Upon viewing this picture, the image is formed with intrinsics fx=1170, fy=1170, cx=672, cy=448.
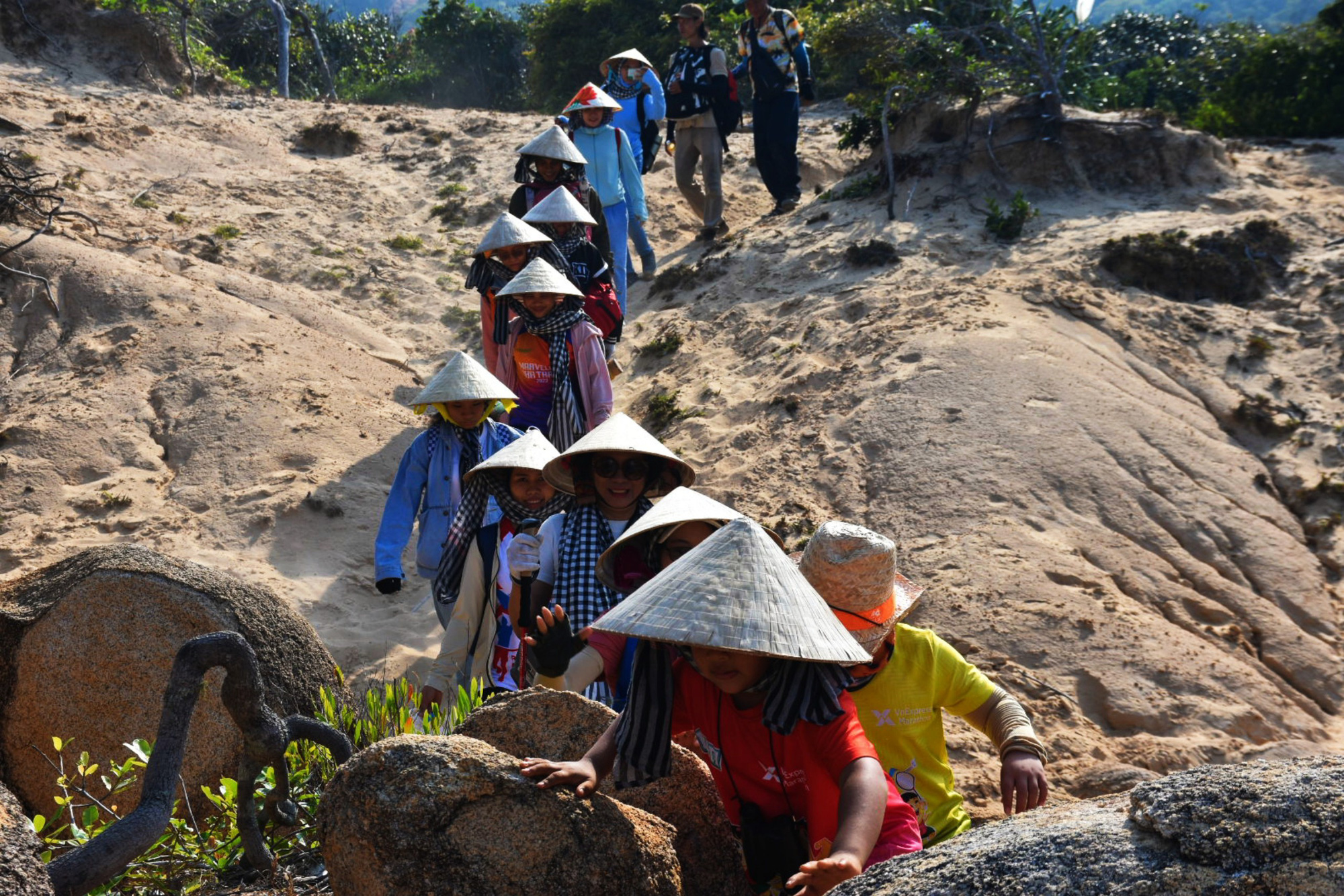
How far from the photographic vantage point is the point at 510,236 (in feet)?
20.6

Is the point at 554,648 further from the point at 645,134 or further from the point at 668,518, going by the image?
the point at 645,134

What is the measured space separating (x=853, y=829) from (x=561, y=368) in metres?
3.75

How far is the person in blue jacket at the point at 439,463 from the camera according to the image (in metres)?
4.74

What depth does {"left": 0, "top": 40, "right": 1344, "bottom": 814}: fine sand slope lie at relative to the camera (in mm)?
5141

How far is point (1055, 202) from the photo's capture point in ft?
28.7

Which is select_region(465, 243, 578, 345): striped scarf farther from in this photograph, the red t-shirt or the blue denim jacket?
the red t-shirt

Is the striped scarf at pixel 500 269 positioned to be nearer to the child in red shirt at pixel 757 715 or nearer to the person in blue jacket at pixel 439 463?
the person in blue jacket at pixel 439 463

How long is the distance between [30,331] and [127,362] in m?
0.82

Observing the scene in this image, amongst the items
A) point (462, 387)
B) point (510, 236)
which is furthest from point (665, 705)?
point (510, 236)

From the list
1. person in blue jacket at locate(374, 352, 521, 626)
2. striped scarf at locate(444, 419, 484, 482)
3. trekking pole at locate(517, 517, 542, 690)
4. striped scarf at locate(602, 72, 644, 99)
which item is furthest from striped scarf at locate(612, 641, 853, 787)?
striped scarf at locate(602, 72, 644, 99)

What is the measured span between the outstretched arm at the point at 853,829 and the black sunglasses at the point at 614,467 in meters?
1.80

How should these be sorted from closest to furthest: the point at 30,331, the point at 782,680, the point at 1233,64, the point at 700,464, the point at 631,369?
the point at 782,680, the point at 700,464, the point at 30,331, the point at 631,369, the point at 1233,64

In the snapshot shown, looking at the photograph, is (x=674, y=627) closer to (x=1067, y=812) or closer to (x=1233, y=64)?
(x=1067, y=812)

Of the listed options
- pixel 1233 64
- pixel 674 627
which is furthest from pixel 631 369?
pixel 1233 64
